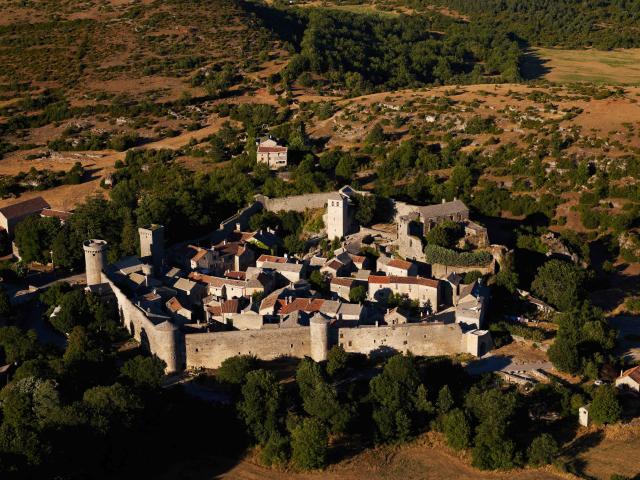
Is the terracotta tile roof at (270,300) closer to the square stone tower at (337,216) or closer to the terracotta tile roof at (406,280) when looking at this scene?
the terracotta tile roof at (406,280)

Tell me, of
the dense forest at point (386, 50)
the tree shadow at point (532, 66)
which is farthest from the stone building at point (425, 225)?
the tree shadow at point (532, 66)

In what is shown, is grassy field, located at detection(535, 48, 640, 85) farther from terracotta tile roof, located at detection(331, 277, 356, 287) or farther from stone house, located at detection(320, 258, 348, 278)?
terracotta tile roof, located at detection(331, 277, 356, 287)

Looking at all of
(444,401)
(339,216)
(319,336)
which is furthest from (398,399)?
(339,216)

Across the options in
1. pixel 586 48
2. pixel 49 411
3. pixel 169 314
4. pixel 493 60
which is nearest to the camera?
pixel 49 411

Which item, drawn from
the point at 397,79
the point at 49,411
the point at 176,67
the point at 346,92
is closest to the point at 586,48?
the point at 397,79

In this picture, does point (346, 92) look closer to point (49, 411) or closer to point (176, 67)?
point (176, 67)

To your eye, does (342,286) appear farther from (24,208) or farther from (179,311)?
(24,208)
